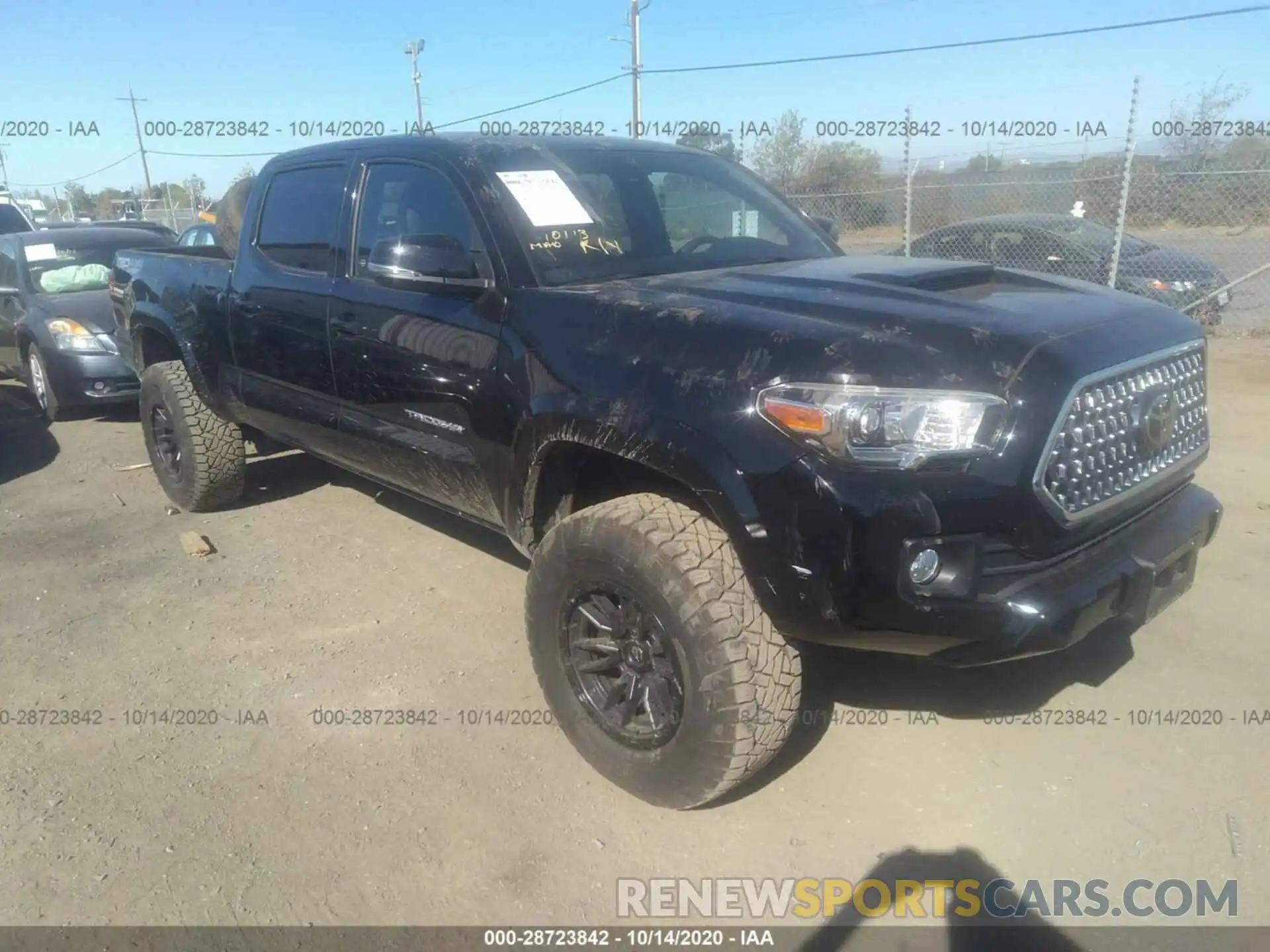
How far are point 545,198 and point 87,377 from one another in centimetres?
553

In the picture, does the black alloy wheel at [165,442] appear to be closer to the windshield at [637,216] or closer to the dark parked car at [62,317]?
the dark parked car at [62,317]

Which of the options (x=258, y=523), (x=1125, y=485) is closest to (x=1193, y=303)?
(x=1125, y=485)

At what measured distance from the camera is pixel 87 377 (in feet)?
23.7

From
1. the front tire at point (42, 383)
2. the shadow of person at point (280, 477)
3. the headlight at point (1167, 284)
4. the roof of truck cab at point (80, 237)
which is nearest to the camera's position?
the shadow of person at point (280, 477)

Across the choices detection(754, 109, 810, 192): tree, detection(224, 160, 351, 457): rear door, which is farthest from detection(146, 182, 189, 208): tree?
detection(224, 160, 351, 457): rear door

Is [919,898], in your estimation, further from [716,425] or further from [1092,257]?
[1092,257]

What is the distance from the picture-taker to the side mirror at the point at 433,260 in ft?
10.2

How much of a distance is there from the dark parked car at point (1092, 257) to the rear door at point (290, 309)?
760 centimetres

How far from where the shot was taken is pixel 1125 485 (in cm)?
254

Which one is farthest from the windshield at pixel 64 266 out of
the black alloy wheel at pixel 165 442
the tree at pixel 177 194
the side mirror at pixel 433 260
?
the tree at pixel 177 194

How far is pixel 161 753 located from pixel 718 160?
10.7 ft

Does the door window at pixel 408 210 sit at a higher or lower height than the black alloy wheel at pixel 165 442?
higher

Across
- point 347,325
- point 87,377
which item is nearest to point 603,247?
point 347,325

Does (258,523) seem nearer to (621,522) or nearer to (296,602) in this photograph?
(296,602)
